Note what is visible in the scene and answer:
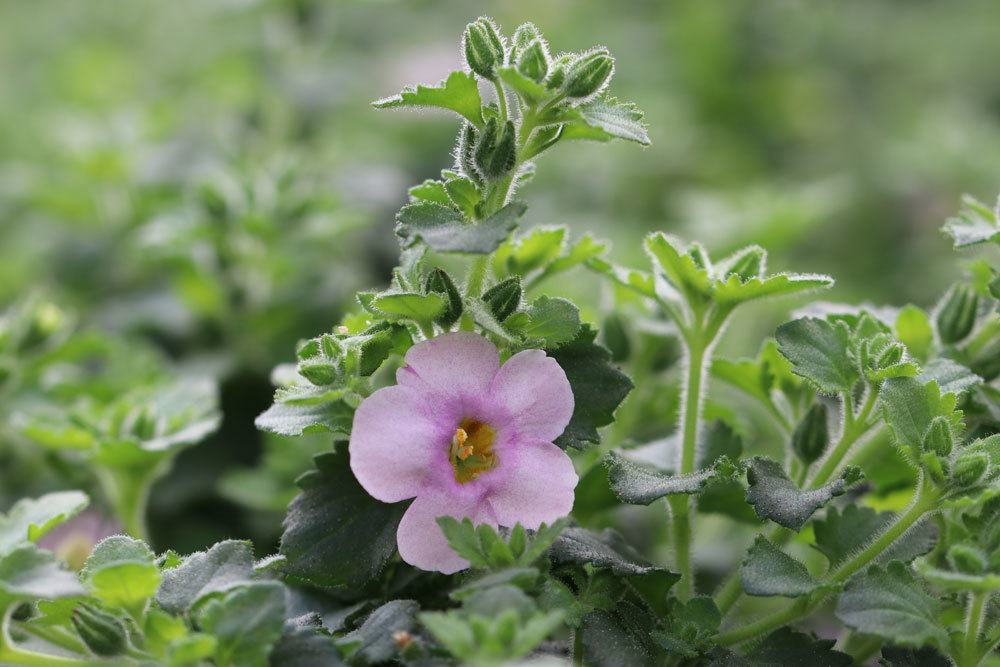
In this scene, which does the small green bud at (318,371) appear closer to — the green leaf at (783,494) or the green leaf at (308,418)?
the green leaf at (308,418)

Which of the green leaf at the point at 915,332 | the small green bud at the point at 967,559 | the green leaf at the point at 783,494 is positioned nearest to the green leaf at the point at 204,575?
the green leaf at the point at 783,494

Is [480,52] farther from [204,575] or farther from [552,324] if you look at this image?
[204,575]

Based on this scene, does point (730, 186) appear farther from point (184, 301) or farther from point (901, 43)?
point (184, 301)

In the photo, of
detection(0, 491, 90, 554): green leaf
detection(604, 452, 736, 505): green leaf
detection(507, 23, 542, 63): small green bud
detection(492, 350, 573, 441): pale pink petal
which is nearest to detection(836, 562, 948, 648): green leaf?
detection(604, 452, 736, 505): green leaf

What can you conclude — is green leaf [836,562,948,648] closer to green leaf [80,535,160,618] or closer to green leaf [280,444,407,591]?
green leaf [280,444,407,591]

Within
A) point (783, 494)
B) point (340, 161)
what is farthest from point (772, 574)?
point (340, 161)
